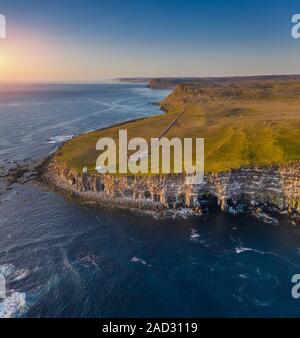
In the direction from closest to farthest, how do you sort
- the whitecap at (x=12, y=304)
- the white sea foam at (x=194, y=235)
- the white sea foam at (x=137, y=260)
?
the whitecap at (x=12, y=304) < the white sea foam at (x=137, y=260) < the white sea foam at (x=194, y=235)

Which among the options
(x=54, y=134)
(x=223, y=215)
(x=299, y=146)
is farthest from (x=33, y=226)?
(x=54, y=134)

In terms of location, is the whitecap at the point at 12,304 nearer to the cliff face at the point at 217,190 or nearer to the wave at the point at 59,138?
the cliff face at the point at 217,190

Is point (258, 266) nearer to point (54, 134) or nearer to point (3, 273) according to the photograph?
point (3, 273)

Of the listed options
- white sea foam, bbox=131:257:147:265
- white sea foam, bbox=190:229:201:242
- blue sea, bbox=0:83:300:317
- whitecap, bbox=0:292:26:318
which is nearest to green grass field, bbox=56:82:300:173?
blue sea, bbox=0:83:300:317

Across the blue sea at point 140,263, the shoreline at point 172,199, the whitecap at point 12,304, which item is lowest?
the whitecap at point 12,304

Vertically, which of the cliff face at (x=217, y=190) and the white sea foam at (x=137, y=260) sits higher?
the cliff face at (x=217, y=190)

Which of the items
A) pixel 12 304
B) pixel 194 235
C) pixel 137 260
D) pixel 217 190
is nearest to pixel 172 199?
pixel 217 190

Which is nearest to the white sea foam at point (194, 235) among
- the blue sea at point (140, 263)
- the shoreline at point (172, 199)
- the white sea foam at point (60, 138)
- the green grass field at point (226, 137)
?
the blue sea at point (140, 263)
